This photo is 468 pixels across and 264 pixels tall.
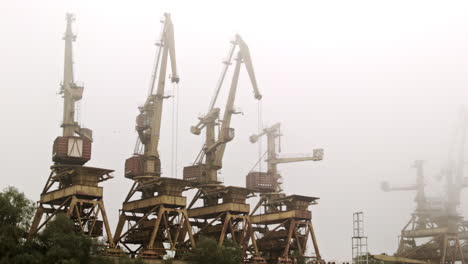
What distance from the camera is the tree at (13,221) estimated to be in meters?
90.9

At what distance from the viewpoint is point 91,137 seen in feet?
377

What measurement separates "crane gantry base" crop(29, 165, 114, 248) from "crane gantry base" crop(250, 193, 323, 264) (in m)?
37.7

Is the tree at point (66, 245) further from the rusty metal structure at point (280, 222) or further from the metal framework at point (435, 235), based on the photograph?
the metal framework at point (435, 235)

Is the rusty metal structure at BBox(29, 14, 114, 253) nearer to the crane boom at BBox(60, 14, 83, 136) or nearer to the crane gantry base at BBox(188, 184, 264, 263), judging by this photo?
the crane boom at BBox(60, 14, 83, 136)

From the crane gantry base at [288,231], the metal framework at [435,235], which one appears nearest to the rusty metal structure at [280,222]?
the crane gantry base at [288,231]

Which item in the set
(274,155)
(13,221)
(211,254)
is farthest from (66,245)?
(274,155)

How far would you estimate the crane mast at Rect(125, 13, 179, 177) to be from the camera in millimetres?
120812

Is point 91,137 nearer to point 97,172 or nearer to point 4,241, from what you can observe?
point 97,172

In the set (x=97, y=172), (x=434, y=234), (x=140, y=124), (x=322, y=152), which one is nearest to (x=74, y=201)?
(x=97, y=172)

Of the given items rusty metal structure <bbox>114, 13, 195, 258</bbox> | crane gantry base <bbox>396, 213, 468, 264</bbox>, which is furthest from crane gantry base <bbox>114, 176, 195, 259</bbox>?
crane gantry base <bbox>396, 213, 468, 264</bbox>

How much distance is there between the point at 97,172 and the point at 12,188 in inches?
579

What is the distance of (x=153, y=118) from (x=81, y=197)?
2110 centimetres

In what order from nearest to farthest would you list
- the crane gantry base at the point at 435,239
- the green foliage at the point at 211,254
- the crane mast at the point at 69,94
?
the green foliage at the point at 211,254 < the crane mast at the point at 69,94 < the crane gantry base at the point at 435,239

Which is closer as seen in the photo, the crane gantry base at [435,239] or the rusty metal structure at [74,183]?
the rusty metal structure at [74,183]
